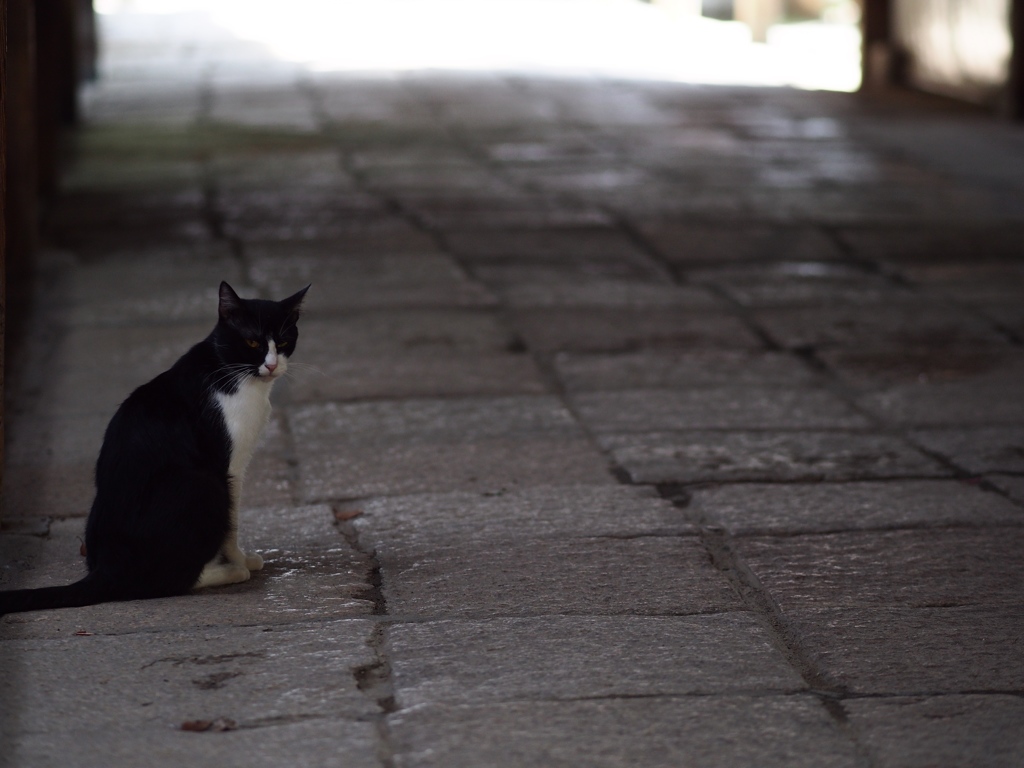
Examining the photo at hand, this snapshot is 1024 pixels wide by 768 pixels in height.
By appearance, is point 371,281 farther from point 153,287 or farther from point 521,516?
point 521,516

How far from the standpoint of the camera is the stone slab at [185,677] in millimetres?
2131

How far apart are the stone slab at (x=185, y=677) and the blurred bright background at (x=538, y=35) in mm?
10675

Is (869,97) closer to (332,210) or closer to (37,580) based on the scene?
(332,210)

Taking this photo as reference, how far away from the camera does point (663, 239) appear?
654cm

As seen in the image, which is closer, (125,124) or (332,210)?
(332,210)

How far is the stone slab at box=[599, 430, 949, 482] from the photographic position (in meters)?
3.52

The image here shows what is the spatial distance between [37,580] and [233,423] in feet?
1.78

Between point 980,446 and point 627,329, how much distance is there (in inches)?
62.3

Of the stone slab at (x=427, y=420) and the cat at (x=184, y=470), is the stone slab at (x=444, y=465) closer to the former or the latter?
the stone slab at (x=427, y=420)

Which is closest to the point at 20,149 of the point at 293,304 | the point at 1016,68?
the point at 293,304

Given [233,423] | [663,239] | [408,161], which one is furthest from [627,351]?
[408,161]

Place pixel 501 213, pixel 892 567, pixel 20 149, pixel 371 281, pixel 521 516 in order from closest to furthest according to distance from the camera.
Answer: pixel 892 567 < pixel 521 516 < pixel 371 281 < pixel 20 149 < pixel 501 213

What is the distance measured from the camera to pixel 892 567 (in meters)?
2.85

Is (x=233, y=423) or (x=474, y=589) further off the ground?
(x=233, y=423)
